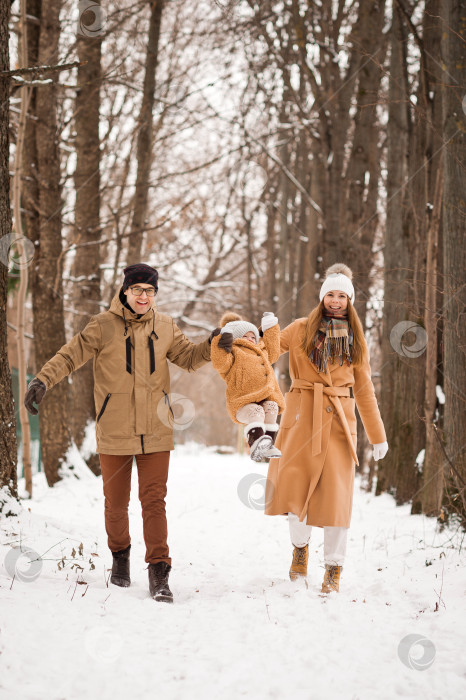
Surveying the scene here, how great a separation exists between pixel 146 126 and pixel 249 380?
7.53 m

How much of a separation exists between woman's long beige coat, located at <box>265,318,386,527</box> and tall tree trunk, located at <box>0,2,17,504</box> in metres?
1.92

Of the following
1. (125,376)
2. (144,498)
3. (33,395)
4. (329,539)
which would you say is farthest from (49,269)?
(329,539)

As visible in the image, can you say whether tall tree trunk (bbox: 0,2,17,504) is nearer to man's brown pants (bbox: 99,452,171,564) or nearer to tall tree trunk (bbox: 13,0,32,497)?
man's brown pants (bbox: 99,452,171,564)

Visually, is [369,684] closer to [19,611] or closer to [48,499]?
[19,611]

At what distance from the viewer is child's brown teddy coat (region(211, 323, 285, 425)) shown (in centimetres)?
434

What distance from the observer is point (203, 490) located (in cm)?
952

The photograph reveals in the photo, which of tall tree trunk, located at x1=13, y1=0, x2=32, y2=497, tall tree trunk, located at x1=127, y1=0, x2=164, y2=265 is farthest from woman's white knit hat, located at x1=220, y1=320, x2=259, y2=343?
tall tree trunk, located at x1=127, y1=0, x2=164, y2=265

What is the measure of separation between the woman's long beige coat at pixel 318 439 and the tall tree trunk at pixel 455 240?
1276 mm

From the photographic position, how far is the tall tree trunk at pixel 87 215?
31.6ft

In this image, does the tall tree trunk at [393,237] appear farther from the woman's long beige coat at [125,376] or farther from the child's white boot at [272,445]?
the woman's long beige coat at [125,376]

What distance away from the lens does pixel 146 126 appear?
34.9 ft

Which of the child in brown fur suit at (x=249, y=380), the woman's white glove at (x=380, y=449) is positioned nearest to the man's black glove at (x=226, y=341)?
the child in brown fur suit at (x=249, y=380)

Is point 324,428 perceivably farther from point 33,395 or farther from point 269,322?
point 33,395

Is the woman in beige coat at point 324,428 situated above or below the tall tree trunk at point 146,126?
below
